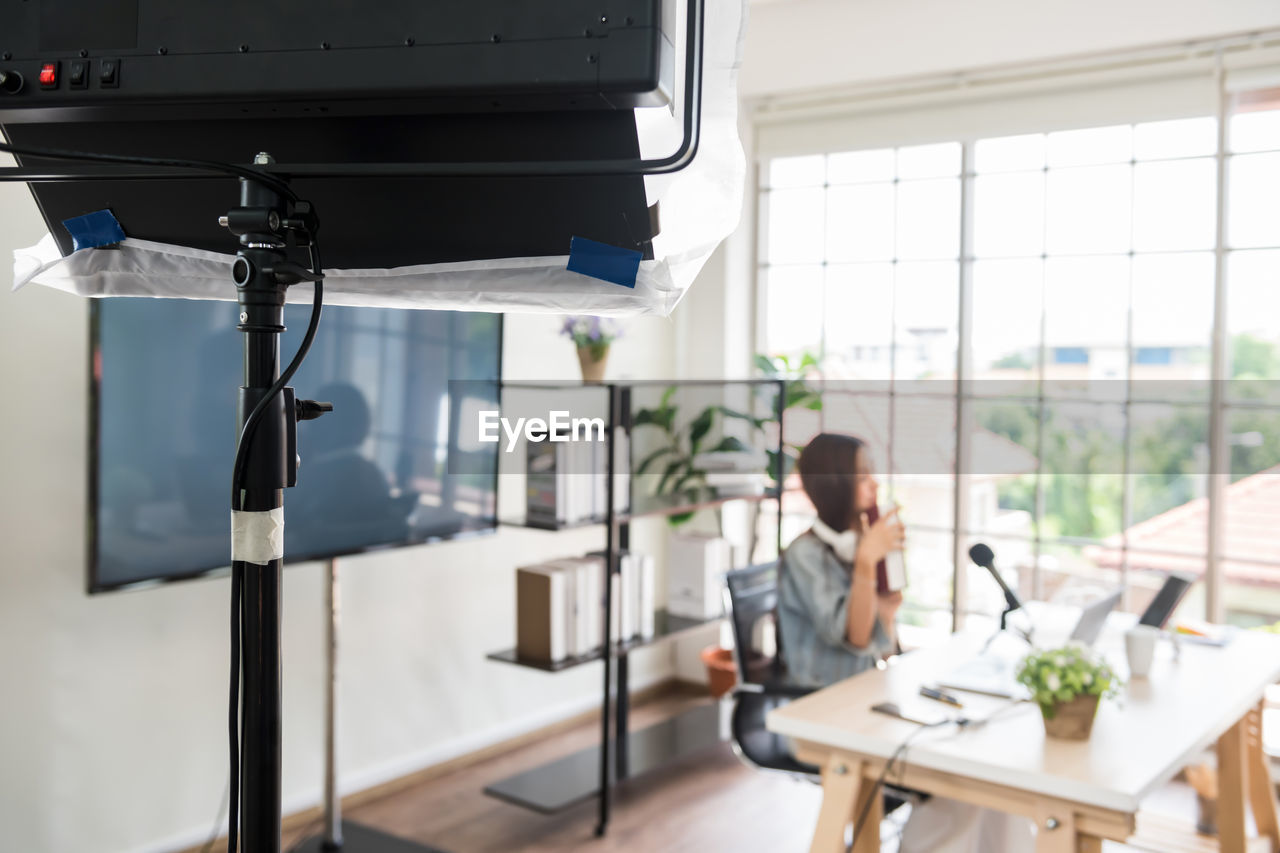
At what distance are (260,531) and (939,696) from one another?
6.29ft

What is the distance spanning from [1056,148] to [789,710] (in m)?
2.69

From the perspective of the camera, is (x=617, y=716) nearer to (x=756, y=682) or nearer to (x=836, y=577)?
(x=756, y=682)

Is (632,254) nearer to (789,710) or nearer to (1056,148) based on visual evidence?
(789,710)

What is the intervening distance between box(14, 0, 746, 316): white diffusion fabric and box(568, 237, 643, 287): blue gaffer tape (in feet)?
0.07

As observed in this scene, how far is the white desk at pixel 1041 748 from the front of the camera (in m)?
1.85

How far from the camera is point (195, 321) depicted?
2.46 m

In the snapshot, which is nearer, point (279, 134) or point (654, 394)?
point (279, 134)

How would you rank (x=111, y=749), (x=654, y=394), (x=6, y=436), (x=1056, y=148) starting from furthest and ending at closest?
1. (x=654, y=394)
2. (x=1056, y=148)
3. (x=111, y=749)
4. (x=6, y=436)

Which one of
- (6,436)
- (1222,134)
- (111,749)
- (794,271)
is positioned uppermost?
(1222,134)

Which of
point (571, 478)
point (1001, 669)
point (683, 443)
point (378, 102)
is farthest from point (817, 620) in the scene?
point (378, 102)

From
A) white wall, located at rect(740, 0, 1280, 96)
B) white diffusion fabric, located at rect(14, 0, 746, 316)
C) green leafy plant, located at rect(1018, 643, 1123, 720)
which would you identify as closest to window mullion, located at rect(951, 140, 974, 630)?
white wall, located at rect(740, 0, 1280, 96)

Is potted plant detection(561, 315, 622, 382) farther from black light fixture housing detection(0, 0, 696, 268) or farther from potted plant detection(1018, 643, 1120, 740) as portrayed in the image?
black light fixture housing detection(0, 0, 696, 268)

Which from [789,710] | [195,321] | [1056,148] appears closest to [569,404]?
[195,321]

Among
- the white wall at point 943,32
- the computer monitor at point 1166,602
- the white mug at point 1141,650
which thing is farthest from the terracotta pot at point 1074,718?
the white wall at point 943,32
